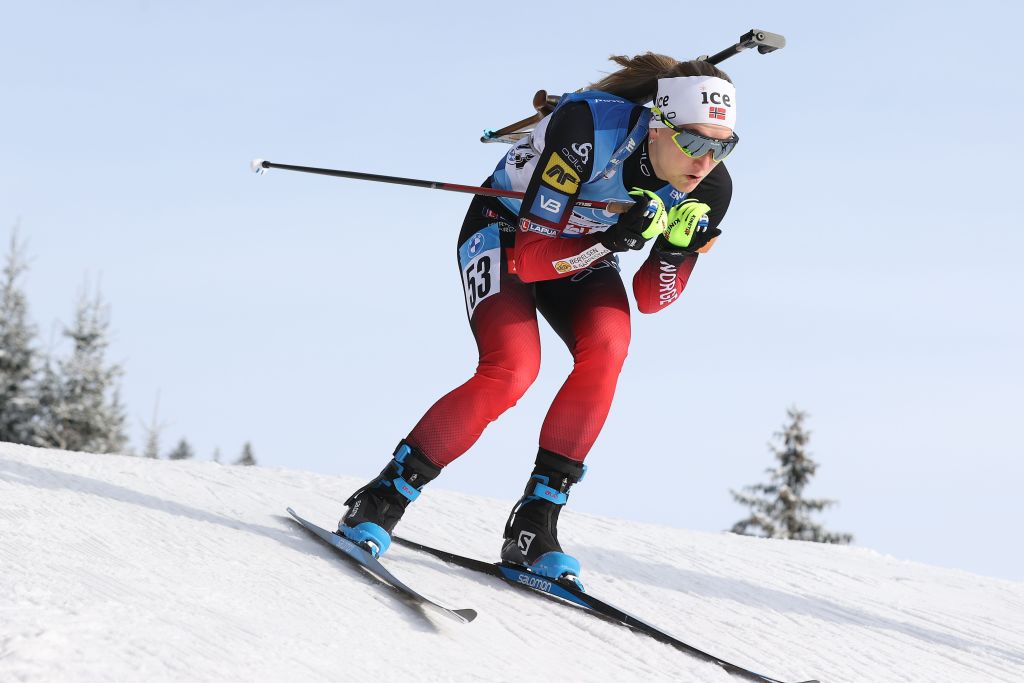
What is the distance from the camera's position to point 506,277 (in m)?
3.74

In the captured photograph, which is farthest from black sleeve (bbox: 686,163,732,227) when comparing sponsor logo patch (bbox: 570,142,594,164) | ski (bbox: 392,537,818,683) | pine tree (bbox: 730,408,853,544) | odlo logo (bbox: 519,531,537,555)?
pine tree (bbox: 730,408,853,544)

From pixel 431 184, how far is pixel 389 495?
4.45 feet

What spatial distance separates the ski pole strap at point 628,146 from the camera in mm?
3436

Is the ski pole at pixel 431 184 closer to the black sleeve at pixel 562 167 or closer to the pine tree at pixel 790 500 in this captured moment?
the black sleeve at pixel 562 167

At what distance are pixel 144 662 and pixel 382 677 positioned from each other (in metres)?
0.56

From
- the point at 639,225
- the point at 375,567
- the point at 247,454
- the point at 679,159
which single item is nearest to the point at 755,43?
the point at 679,159

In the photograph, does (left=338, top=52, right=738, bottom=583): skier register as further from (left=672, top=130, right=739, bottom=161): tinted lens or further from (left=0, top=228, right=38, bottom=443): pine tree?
(left=0, top=228, right=38, bottom=443): pine tree

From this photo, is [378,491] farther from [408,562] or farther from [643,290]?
[643,290]

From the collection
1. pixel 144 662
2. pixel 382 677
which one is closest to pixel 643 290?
pixel 382 677

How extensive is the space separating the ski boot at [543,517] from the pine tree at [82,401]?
67.9 feet

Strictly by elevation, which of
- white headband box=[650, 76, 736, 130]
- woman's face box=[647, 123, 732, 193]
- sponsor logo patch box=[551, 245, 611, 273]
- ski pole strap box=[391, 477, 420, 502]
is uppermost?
white headband box=[650, 76, 736, 130]

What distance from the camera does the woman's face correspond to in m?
3.33

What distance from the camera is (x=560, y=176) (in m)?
3.36

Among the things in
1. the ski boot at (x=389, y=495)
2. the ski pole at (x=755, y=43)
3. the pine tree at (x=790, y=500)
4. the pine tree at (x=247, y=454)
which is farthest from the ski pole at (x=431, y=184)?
the pine tree at (x=247, y=454)
